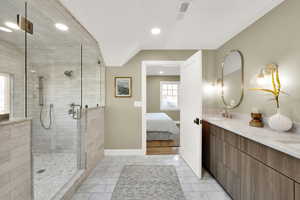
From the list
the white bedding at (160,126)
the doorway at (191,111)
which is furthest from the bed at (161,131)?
the doorway at (191,111)

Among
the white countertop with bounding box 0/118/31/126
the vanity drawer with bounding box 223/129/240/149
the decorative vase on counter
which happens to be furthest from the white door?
the white countertop with bounding box 0/118/31/126

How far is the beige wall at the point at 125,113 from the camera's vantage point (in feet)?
9.85

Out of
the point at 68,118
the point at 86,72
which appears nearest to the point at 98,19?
the point at 86,72

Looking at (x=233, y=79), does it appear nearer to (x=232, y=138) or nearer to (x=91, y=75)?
(x=232, y=138)

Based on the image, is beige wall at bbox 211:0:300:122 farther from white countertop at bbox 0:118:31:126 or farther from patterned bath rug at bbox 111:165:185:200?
white countertop at bbox 0:118:31:126

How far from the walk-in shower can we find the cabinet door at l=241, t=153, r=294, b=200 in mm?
2045

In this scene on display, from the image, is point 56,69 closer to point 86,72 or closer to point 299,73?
point 86,72

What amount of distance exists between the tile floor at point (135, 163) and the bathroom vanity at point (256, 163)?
0.56 ft

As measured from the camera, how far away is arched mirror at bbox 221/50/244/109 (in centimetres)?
231

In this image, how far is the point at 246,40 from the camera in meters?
2.19

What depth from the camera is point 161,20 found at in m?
1.91

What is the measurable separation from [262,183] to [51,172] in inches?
101

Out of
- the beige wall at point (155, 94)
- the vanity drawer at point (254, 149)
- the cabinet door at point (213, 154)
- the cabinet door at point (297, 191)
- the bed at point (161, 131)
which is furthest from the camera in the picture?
the beige wall at point (155, 94)

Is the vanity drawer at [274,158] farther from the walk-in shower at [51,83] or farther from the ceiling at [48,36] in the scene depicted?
the ceiling at [48,36]
